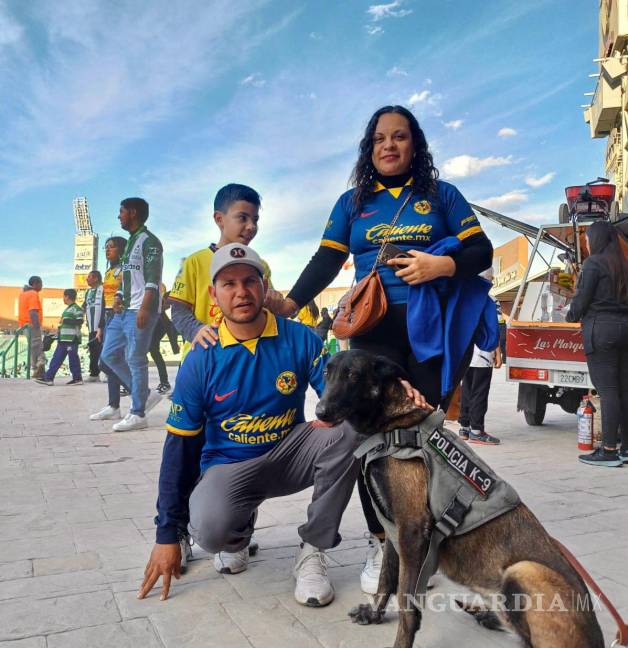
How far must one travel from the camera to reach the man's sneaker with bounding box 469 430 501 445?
6273 millimetres

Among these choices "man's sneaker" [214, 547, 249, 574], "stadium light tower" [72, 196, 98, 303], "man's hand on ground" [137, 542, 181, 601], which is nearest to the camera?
"man's hand on ground" [137, 542, 181, 601]

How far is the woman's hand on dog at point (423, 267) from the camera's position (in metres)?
2.33

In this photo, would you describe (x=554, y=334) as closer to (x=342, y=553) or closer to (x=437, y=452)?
(x=342, y=553)

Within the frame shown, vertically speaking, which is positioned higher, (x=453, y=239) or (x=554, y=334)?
(x=453, y=239)

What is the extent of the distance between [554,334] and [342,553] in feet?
14.3

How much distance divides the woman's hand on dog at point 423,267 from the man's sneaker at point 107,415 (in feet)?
22.8

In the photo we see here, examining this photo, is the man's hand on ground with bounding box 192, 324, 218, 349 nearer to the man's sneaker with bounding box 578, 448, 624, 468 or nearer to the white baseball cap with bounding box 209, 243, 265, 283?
the white baseball cap with bounding box 209, 243, 265, 283

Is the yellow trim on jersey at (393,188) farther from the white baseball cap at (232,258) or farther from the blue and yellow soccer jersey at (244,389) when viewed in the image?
the blue and yellow soccer jersey at (244,389)

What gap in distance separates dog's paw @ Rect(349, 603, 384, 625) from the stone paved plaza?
0.03 meters

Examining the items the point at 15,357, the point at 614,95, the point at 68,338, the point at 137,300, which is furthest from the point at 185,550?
the point at 614,95

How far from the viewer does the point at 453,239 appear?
242 cm

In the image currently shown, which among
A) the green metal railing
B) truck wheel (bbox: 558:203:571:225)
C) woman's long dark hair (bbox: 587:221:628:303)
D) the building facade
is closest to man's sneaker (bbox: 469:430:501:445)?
woman's long dark hair (bbox: 587:221:628:303)

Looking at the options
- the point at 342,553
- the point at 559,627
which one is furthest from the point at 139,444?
the point at 559,627

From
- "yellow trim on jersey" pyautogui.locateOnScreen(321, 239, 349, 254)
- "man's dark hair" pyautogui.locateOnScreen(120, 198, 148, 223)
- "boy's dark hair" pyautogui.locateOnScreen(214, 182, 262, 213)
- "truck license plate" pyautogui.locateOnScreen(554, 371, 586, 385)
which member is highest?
"man's dark hair" pyautogui.locateOnScreen(120, 198, 148, 223)
